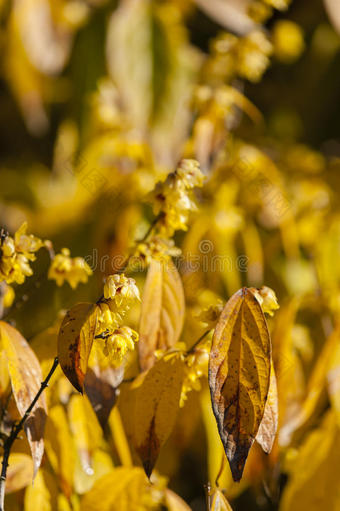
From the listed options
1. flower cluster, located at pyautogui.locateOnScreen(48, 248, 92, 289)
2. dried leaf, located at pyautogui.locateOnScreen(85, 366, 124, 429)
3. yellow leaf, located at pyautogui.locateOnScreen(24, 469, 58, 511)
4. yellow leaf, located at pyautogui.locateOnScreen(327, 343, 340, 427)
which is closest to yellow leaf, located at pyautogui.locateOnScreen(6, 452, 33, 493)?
yellow leaf, located at pyautogui.locateOnScreen(24, 469, 58, 511)

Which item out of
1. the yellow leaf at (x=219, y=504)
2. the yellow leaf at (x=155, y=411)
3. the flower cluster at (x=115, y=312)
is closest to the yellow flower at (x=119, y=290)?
the flower cluster at (x=115, y=312)

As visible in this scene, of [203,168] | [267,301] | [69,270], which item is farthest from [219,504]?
[203,168]

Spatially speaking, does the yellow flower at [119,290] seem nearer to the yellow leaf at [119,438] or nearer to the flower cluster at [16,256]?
the flower cluster at [16,256]

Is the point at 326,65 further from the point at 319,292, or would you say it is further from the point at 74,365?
the point at 74,365

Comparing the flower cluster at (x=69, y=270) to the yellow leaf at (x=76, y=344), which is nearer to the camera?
the yellow leaf at (x=76, y=344)

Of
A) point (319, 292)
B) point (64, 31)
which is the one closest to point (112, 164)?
point (64, 31)
